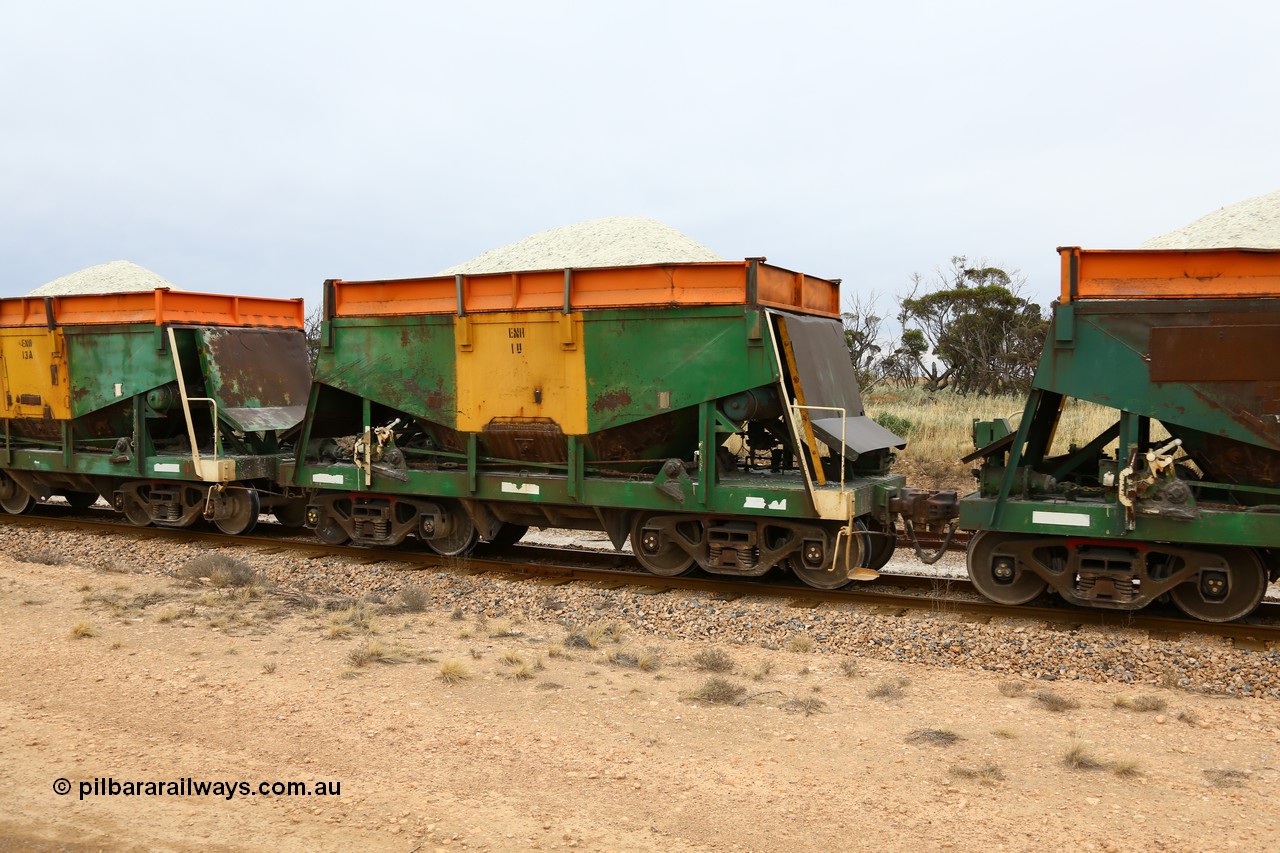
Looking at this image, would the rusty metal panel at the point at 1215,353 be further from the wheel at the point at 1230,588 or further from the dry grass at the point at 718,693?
the dry grass at the point at 718,693

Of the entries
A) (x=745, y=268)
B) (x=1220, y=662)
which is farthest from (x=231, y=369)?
(x=1220, y=662)

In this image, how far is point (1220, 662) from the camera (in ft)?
23.5

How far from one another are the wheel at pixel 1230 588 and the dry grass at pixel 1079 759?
3664 mm

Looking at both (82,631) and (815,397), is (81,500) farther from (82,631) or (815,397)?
(815,397)

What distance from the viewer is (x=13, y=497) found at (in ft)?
49.5

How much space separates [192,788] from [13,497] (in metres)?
12.5

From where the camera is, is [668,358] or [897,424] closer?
[668,358]

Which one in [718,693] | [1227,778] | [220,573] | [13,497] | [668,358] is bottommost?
[1227,778]

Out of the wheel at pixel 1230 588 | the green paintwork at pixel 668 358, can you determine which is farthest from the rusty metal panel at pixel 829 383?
the wheel at pixel 1230 588

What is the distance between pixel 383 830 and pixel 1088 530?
615 cm

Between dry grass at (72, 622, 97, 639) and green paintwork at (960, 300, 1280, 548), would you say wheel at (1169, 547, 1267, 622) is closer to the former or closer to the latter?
green paintwork at (960, 300, 1280, 548)

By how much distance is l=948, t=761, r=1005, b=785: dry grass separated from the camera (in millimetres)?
5012

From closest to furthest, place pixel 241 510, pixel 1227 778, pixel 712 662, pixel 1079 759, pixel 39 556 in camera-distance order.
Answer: pixel 1227 778
pixel 1079 759
pixel 712 662
pixel 39 556
pixel 241 510

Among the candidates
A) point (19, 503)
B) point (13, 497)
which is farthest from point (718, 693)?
point (13, 497)
